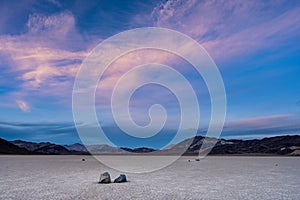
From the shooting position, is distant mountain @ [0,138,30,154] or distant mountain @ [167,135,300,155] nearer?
distant mountain @ [0,138,30,154]

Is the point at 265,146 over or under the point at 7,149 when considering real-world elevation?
under

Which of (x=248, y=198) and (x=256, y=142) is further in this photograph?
(x=256, y=142)

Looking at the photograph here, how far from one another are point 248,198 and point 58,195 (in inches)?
268

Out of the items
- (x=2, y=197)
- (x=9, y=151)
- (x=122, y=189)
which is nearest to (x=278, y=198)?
(x=122, y=189)

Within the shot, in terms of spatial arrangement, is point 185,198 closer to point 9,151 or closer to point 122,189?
point 122,189

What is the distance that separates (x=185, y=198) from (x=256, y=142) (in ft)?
647

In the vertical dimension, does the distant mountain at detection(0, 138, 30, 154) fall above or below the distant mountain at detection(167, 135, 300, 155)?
above

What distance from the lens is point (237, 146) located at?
195375mm

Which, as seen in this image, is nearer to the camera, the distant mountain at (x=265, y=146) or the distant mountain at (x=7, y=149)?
the distant mountain at (x=7, y=149)

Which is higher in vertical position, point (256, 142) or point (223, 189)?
point (256, 142)

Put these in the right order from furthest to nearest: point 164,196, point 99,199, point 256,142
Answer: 1. point 256,142
2. point 164,196
3. point 99,199

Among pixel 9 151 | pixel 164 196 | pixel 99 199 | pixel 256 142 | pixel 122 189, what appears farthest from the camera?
pixel 256 142

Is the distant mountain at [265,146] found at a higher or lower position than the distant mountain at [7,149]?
lower

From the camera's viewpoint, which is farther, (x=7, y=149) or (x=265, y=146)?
(x=265, y=146)
